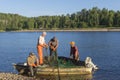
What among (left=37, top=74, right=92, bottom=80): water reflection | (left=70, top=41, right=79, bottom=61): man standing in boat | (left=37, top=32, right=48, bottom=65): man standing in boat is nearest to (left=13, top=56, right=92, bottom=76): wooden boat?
(left=37, top=74, right=92, bottom=80): water reflection

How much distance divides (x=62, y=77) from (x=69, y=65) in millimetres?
1234

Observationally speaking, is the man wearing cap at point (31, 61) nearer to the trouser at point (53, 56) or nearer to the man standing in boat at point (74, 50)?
the trouser at point (53, 56)

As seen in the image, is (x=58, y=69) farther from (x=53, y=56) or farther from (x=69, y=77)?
(x=53, y=56)

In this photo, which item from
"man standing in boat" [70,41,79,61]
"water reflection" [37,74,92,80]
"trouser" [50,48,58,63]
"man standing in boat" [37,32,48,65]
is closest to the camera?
"water reflection" [37,74,92,80]

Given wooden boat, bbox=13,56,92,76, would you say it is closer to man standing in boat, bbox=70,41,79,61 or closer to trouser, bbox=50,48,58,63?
trouser, bbox=50,48,58,63

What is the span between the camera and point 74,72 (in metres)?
27.8

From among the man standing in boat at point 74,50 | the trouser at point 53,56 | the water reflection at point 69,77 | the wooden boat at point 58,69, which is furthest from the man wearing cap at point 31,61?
the man standing in boat at point 74,50

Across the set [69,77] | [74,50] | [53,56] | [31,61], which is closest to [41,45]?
[53,56]

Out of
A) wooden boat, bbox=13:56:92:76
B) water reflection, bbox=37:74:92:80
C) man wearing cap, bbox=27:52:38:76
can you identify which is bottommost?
water reflection, bbox=37:74:92:80

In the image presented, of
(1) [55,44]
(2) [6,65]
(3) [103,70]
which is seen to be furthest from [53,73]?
(2) [6,65]

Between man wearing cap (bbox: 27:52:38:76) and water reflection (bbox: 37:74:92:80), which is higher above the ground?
man wearing cap (bbox: 27:52:38:76)

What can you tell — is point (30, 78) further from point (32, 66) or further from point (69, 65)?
point (69, 65)

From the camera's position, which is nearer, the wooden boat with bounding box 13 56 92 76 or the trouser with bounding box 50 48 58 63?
the wooden boat with bounding box 13 56 92 76

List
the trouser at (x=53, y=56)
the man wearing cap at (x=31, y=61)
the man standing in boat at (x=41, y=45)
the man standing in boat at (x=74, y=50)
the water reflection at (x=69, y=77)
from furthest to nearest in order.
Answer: the man standing in boat at (x=74, y=50)
the trouser at (x=53, y=56)
the man standing in boat at (x=41, y=45)
the water reflection at (x=69, y=77)
the man wearing cap at (x=31, y=61)
